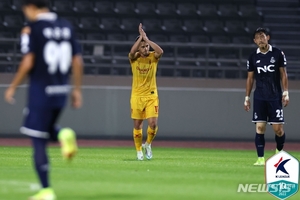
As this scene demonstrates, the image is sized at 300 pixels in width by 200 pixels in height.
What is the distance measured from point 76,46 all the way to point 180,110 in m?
14.7

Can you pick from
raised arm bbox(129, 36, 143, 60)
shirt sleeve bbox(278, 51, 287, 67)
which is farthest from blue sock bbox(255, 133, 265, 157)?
raised arm bbox(129, 36, 143, 60)

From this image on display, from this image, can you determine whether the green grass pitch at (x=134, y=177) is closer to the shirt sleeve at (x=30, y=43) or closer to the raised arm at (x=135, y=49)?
the shirt sleeve at (x=30, y=43)

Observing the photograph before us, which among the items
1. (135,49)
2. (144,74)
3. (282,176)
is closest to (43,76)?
(282,176)

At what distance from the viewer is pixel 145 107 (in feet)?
52.5

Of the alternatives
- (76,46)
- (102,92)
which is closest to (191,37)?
(102,92)

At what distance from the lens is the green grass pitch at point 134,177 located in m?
9.50

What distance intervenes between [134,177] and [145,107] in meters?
4.58

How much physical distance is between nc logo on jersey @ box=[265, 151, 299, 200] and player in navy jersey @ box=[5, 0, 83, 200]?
111 inches

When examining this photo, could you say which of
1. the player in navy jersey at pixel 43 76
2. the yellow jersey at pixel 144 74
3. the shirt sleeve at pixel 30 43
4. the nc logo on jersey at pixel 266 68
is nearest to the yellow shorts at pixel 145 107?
the yellow jersey at pixel 144 74

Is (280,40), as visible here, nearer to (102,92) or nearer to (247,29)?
(247,29)

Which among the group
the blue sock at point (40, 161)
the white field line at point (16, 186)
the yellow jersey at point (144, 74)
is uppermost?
the yellow jersey at point (144, 74)

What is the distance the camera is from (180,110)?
23641mm

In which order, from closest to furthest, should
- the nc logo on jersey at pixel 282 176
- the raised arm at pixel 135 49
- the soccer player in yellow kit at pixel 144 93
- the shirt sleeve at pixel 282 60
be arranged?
the nc logo on jersey at pixel 282 176, the shirt sleeve at pixel 282 60, the raised arm at pixel 135 49, the soccer player in yellow kit at pixel 144 93

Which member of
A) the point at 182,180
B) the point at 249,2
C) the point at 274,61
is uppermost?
the point at 249,2
